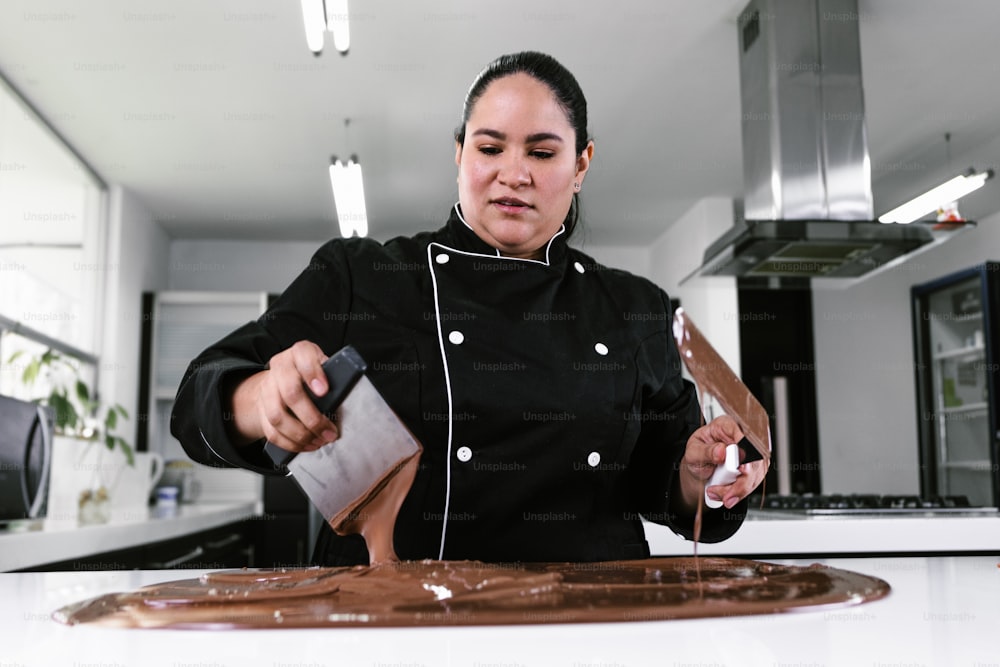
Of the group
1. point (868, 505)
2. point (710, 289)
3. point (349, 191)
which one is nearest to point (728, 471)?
point (868, 505)

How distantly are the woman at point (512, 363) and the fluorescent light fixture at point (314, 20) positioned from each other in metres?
1.69

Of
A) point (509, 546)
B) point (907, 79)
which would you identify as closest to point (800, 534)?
point (509, 546)

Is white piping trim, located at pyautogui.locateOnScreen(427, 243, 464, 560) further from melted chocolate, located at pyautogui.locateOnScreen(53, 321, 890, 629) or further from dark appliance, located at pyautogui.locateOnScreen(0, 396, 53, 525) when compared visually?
dark appliance, located at pyautogui.locateOnScreen(0, 396, 53, 525)

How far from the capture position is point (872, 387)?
715 cm

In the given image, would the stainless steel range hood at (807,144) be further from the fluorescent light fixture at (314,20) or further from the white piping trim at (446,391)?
the white piping trim at (446,391)

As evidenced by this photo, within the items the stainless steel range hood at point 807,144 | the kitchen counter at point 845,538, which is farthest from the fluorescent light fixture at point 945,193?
the kitchen counter at point 845,538

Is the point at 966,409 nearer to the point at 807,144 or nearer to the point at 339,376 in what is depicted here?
the point at 807,144

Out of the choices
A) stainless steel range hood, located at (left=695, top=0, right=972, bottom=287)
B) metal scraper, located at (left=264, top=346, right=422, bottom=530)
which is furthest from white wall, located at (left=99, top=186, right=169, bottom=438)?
metal scraper, located at (left=264, top=346, right=422, bottom=530)

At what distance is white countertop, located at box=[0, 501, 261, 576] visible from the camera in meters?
2.33

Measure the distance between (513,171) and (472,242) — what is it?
5.1 inches

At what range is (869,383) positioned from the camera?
7148 millimetres

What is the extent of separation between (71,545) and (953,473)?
537 centimetres

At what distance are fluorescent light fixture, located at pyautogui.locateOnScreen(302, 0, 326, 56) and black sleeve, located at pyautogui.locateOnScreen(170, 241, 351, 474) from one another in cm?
179

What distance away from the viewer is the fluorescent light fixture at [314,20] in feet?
9.57
